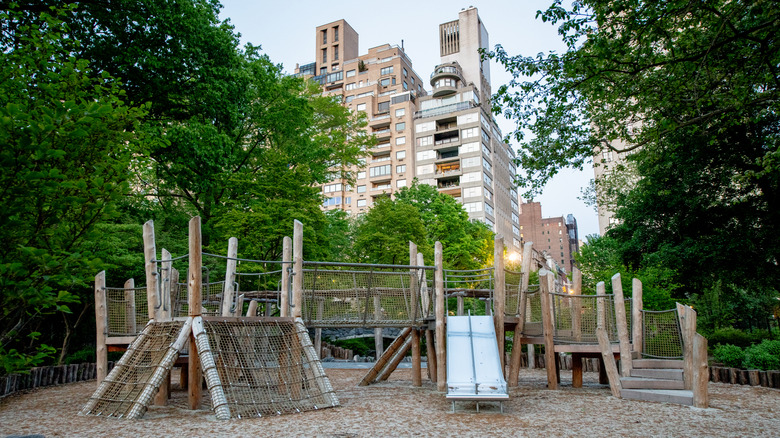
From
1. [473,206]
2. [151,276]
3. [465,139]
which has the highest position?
A: [465,139]

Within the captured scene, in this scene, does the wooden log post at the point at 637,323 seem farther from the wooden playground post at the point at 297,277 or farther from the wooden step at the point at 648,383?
the wooden playground post at the point at 297,277

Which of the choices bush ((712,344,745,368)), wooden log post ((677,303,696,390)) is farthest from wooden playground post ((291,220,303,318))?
bush ((712,344,745,368))

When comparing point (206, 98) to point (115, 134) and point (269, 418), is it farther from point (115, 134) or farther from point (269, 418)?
point (115, 134)

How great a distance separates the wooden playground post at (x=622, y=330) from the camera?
40.5 feet

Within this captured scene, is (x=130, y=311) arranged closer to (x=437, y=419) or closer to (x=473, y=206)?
(x=437, y=419)

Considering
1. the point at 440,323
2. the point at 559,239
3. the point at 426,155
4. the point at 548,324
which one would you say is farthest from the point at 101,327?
the point at 559,239

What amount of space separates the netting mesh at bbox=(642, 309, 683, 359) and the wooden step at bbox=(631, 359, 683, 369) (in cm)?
70

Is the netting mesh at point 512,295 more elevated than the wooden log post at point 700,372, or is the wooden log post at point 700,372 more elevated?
the netting mesh at point 512,295

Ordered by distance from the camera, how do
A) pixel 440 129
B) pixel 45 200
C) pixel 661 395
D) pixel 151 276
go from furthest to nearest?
pixel 440 129 < pixel 661 395 < pixel 151 276 < pixel 45 200

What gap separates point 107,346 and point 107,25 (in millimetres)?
12384

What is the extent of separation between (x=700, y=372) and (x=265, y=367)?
26.1ft

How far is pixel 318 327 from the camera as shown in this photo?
12.0 m

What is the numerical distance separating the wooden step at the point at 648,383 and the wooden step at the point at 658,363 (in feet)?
2.35

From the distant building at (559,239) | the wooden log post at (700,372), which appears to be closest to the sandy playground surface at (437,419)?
the wooden log post at (700,372)
